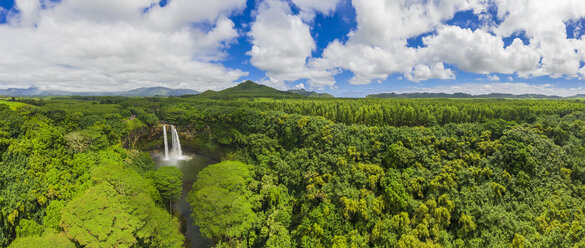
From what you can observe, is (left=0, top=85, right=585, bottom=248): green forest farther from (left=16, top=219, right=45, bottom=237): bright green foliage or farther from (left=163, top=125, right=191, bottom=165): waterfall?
(left=163, top=125, right=191, bottom=165): waterfall

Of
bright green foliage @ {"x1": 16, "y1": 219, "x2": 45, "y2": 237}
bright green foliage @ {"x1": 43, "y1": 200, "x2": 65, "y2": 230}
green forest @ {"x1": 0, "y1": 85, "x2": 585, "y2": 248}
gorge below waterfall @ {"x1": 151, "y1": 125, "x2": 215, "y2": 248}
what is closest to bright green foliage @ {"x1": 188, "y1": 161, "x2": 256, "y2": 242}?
green forest @ {"x1": 0, "y1": 85, "x2": 585, "y2": 248}

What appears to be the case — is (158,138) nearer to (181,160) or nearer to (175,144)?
(175,144)

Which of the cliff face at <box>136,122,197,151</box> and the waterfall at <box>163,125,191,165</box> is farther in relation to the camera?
the waterfall at <box>163,125,191,165</box>

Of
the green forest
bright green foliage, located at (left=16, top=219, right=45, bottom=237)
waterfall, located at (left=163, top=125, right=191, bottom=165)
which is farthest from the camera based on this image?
waterfall, located at (left=163, top=125, right=191, bottom=165)

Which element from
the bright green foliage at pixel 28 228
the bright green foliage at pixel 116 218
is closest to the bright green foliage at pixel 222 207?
the bright green foliage at pixel 116 218

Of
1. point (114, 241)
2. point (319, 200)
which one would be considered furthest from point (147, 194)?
point (319, 200)

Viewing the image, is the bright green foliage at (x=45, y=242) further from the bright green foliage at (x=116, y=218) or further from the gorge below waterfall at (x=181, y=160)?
the gorge below waterfall at (x=181, y=160)
